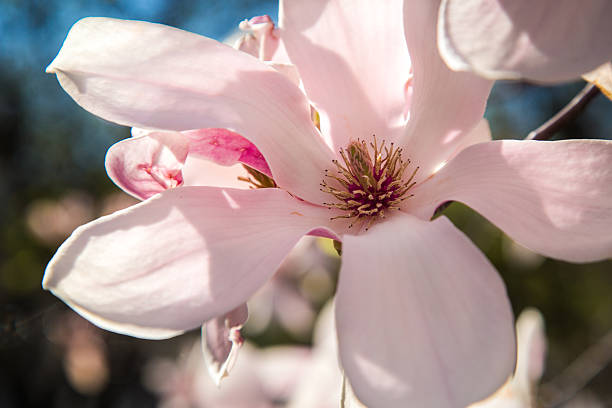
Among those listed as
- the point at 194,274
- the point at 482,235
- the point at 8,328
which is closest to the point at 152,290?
the point at 194,274

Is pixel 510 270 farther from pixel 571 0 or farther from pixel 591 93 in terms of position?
pixel 571 0

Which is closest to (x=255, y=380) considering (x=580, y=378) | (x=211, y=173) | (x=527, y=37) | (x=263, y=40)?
(x=580, y=378)

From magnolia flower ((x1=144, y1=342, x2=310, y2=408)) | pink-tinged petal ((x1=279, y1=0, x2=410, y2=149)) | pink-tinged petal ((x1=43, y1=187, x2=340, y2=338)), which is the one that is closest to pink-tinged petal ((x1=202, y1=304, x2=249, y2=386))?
pink-tinged petal ((x1=43, y1=187, x2=340, y2=338))

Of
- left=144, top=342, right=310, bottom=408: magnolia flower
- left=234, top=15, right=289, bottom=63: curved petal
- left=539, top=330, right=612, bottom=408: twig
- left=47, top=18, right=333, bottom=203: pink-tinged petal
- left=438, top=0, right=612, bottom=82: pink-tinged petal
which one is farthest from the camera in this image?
left=144, top=342, right=310, bottom=408: magnolia flower

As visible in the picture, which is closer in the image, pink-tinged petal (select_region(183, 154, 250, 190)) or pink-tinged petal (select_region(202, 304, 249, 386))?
pink-tinged petal (select_region(202, 304, 249, 386))

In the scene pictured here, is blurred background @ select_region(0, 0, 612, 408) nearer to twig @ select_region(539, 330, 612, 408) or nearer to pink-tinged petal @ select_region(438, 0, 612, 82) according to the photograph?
twig @ select_region(539, 330, 612, 408)

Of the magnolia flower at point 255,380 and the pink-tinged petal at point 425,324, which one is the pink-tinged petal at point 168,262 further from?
the magnolia flower at point 255,380

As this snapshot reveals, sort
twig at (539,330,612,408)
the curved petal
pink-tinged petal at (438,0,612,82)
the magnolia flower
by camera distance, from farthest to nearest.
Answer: the magnolia flower < twig at (539,330,612,408) < the curved petal < pink-tinged petal at (438,0,612,82)
